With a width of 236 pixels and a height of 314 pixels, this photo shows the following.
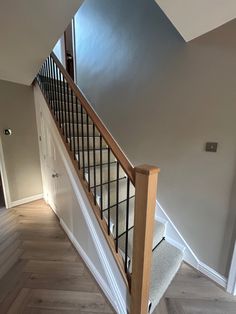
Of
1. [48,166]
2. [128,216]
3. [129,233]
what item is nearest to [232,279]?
[129,233]

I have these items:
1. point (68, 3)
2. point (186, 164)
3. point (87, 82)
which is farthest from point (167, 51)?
point (87, 82)

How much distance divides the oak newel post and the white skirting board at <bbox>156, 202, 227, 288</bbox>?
870mm

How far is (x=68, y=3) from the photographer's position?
1.30 meters

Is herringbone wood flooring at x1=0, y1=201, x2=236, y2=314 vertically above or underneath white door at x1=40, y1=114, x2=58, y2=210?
underneath

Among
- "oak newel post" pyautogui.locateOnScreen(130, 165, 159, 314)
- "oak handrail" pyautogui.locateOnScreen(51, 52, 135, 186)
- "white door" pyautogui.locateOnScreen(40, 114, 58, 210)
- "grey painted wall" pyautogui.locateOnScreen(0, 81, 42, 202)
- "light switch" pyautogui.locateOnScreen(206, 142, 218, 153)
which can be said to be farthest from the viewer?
"grey painted wall" pyautogui.locateOnScreen(0, 81, 42, 202)

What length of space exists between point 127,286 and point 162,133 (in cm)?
151

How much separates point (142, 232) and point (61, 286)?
46.1 inches

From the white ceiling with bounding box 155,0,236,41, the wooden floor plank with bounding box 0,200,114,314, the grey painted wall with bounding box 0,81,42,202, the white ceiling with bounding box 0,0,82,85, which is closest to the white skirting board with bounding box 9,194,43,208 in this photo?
the grey painted wall with bounding box 0,81,42,202

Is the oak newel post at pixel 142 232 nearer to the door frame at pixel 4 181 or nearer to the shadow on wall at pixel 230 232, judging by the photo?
the shadow on wall at pixel 230 232

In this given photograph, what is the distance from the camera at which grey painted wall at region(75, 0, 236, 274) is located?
1.50 metres

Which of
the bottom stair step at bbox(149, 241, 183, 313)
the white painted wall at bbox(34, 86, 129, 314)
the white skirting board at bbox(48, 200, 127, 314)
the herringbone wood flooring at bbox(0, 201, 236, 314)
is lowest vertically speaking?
the herringbone wood flooring at bbox(0, 201, 236, 314)

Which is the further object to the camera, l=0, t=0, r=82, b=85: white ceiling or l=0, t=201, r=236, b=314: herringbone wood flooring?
l=0, t=201, r=236, b=314: herringbone wood flooring

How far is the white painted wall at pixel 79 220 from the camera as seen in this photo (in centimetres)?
144

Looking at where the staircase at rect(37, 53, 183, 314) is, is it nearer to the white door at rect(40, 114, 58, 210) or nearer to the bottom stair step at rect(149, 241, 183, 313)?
the bottom stair step at rect(149, 241, 183, 313)
